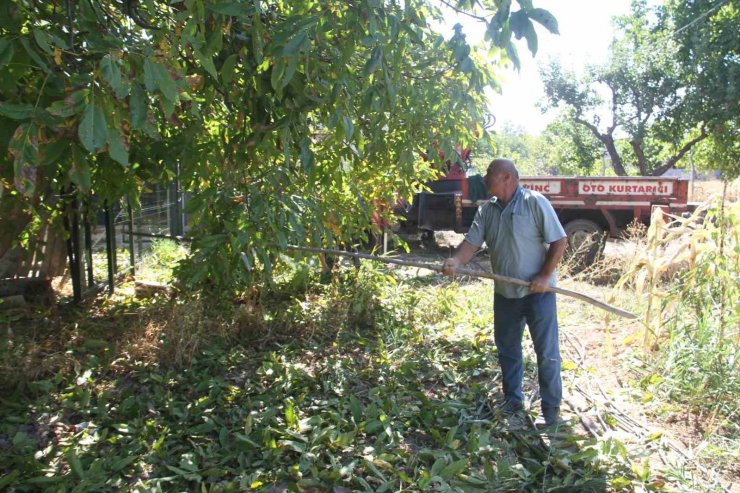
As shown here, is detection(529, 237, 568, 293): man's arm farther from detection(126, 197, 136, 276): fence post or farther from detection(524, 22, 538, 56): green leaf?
detection(126, 197, 136, 276): fence post

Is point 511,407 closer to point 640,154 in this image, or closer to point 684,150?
point 640,154

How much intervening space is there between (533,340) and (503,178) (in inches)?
41.2

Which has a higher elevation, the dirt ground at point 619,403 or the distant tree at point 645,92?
the distant tree at point 645,92

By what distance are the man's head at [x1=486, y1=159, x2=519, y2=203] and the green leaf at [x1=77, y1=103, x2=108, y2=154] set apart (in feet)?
7.83

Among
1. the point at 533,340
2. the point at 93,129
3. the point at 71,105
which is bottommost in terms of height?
the point at 533,340

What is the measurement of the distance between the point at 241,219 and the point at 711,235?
3.34m

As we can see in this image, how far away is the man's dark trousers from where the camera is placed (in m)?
3.66

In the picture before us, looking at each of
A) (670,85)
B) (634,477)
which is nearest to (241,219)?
(634,477)

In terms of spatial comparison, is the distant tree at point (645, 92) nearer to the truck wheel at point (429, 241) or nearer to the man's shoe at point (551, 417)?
the truck wheel at point (429, 241)

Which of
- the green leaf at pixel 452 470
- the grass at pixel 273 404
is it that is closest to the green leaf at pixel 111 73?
the grass at pixel 273 404

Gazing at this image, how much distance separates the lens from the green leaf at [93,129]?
1.96m

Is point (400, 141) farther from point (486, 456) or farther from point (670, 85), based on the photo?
point (670, 85)

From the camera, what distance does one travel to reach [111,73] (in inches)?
77.9

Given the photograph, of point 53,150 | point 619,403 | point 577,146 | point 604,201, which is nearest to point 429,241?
point 604,201
